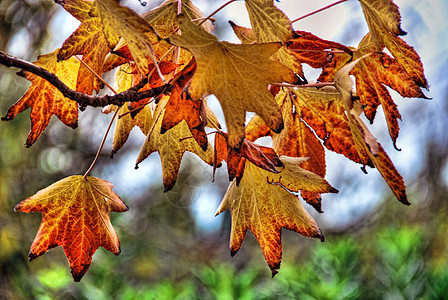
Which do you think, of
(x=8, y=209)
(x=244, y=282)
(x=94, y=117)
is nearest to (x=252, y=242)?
(x=244, y=282)

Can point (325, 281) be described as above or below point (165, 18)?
below

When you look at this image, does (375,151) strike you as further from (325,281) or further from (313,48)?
(325,281)

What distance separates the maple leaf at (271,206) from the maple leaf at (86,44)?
0.14 metres

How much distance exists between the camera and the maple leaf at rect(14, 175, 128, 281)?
292 mm

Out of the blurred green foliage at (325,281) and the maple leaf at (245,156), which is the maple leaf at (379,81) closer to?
the maple leaf at (245,156)

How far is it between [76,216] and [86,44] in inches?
5.5

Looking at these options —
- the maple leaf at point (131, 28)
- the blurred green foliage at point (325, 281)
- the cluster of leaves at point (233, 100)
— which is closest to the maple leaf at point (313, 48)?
the cluster of leaves at point (233, 100)

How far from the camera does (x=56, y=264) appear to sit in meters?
1.97

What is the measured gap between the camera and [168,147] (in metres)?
0.31

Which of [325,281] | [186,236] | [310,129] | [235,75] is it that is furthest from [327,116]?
[186,236]

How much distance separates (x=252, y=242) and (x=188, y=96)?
243 centimetres

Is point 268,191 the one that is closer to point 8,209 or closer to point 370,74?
point 370,74

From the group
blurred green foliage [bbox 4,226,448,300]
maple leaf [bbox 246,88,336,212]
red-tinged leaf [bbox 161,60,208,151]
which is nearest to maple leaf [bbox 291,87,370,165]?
maple leaf [bbox 246,88,336,212]

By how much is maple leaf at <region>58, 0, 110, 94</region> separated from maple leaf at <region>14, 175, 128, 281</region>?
0.08 m
